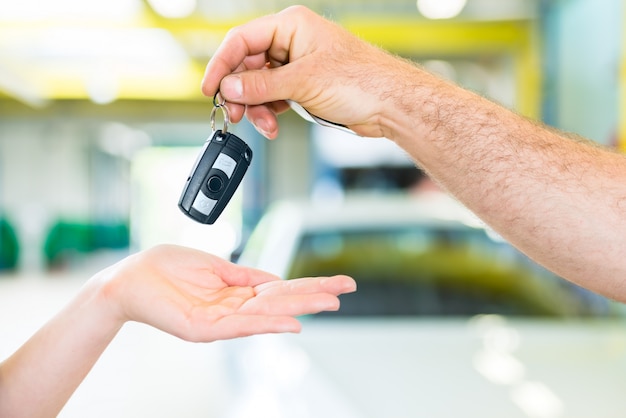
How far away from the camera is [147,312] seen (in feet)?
3.50

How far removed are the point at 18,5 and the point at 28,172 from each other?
25.9 feet

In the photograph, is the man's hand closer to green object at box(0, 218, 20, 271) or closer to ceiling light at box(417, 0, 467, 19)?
ceiling light at box(417, 0, 467, 19)

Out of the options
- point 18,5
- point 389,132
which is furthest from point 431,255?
point 18,5

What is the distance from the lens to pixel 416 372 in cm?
193

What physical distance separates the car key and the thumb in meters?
0.05

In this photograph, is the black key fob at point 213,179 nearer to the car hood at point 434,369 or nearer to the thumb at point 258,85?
the thumb at point 258,85

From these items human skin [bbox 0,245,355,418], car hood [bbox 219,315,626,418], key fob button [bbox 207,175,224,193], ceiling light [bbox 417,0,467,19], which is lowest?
car hood [bbox 219,315,626,418]

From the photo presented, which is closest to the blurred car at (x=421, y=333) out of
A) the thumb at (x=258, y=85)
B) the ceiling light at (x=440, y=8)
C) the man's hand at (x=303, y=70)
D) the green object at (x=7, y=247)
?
the man's hand at (x=303, y=70)

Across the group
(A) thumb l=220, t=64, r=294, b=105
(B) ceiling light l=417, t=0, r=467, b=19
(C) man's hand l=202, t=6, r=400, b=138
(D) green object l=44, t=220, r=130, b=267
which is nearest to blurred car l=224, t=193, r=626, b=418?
(C) man's hand l=202, t=6, r=400, b=138

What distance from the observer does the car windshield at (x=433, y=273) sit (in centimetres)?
255

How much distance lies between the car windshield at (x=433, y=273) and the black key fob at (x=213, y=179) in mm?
1325

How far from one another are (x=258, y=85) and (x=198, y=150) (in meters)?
0.20

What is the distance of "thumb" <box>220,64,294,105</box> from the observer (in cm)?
114

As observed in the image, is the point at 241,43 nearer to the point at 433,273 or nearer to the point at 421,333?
the point at 421,333
